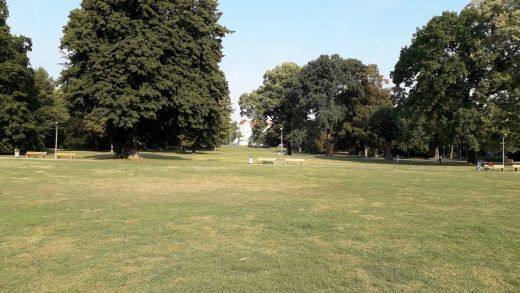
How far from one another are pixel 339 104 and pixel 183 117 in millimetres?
42452

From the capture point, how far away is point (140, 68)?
31.6 metres

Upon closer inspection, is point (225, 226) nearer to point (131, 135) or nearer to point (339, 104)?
point (131, 135)

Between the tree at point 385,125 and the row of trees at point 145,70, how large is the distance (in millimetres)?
31655

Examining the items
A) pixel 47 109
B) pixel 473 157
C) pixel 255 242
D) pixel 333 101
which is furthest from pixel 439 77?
pixel 47 109

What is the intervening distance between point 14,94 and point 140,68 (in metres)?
22.5

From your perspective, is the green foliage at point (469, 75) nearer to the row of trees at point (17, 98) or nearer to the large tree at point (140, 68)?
the large tree at point (140, 68)

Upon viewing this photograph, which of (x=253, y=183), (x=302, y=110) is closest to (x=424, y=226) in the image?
(x=253, y=183)

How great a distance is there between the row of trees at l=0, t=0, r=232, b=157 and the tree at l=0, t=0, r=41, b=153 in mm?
12530

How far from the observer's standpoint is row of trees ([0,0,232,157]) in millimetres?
31672

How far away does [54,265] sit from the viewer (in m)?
6.13

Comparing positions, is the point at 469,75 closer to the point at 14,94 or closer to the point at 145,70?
the point at 145,70

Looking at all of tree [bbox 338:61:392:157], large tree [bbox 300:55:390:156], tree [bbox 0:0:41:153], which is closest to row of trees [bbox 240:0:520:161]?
large tree [bbox 300:55:390:156]

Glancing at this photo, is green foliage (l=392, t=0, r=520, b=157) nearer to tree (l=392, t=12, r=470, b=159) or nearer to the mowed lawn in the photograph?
tree (l=392, t=12, r=470, b=159)

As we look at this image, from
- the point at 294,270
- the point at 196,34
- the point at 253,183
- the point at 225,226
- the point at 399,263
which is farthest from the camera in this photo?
the point at 196,34
